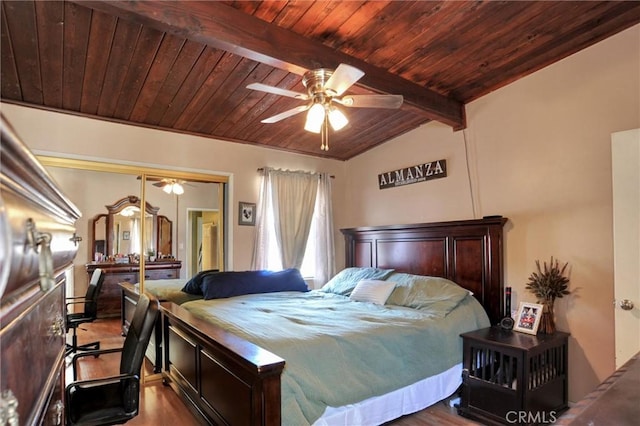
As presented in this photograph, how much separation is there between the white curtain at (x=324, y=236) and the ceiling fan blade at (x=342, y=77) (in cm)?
264

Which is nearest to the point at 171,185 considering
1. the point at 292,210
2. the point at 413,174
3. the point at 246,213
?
the point at 246,213

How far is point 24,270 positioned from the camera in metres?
0.51

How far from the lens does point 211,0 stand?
2160mm

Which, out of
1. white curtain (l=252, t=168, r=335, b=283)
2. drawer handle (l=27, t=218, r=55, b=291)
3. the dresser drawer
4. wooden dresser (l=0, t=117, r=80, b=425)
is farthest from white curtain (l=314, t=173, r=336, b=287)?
drawer handle (l=27, t=218, r=55, b=291)

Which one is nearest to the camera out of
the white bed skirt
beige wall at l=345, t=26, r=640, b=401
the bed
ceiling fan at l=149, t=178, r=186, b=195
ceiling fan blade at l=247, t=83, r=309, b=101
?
the bed

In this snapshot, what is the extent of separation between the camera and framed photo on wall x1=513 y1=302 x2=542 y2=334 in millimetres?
2893

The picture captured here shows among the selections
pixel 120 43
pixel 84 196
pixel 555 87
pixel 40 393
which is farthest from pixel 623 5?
pixel 84 196

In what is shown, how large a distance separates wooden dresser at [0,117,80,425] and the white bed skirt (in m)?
1.63

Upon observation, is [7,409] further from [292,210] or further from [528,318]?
[292,210]

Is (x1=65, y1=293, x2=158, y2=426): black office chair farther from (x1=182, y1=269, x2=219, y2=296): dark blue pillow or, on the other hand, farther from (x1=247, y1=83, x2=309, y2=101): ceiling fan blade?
Answer: (x1=182, y1=269, x2=219, y2=296): dark blue pillow

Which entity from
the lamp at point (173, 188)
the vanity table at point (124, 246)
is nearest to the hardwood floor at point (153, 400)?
the vanity table at point (124, 246)

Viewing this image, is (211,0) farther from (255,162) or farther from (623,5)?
(623,5)

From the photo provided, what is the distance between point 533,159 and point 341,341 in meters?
2.36

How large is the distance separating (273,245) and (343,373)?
101 inches
